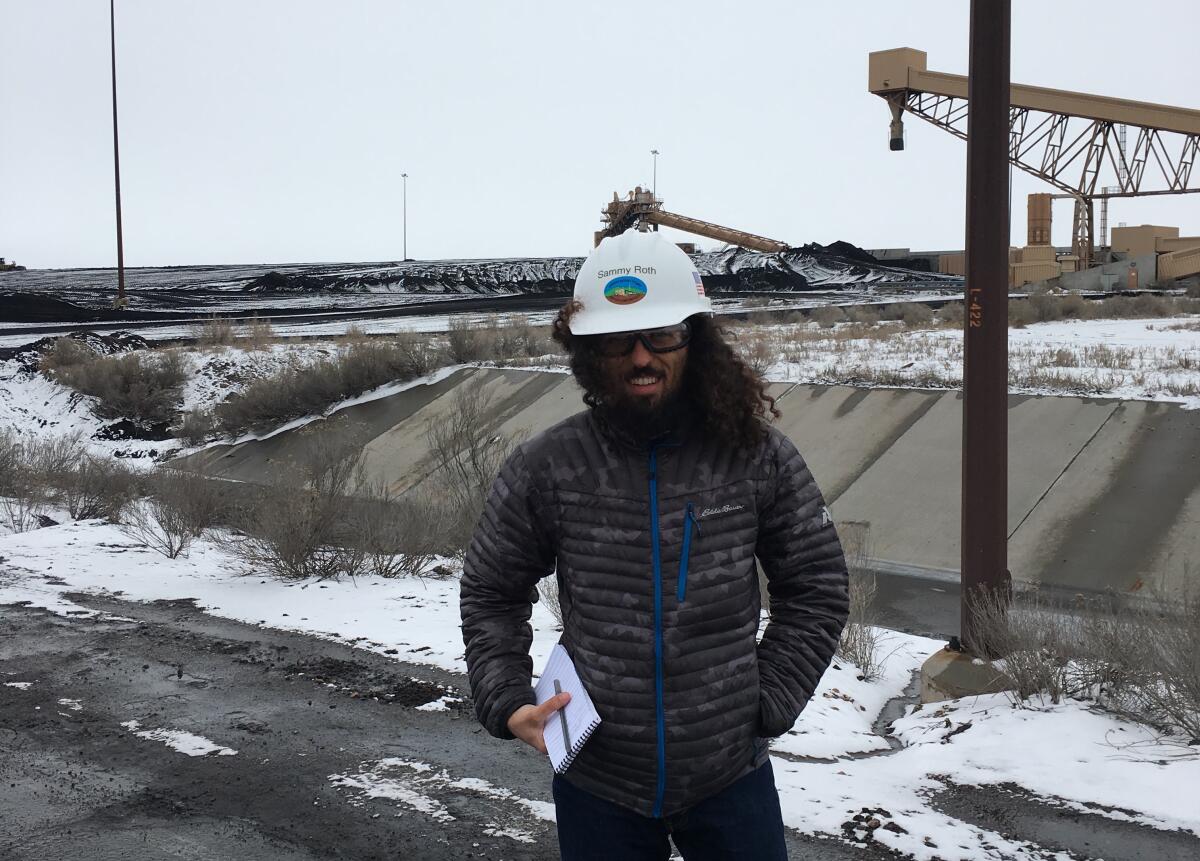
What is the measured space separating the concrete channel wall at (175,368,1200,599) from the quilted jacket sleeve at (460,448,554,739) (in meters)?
8.71

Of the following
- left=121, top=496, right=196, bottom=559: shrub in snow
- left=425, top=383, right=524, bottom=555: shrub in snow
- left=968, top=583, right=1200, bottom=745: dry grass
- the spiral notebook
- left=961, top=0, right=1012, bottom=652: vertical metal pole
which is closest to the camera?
the spiral notebook

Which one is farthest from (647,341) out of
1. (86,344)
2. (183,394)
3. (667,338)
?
(86,344)

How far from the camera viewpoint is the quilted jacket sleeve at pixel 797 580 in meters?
2.67

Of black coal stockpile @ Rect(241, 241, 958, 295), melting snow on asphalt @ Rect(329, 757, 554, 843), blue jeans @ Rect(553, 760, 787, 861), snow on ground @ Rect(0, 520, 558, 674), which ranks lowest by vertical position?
snow on ground @ Rect(0, 520, 558, 674)

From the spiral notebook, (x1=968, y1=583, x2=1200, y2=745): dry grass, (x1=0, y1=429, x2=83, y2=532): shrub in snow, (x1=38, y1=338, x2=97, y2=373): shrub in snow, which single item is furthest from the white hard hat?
(x1=38, y1=338, x2=97, y2=373): shrub in snow

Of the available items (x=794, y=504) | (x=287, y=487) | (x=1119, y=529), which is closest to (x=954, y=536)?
(x=1119, y=529)

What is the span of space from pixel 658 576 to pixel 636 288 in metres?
0.64

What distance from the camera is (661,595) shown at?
2557 mm

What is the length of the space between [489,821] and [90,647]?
4.11 metres

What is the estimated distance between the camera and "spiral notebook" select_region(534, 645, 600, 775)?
8.13 ft

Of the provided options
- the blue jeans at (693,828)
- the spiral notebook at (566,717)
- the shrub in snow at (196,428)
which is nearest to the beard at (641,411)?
the spiral notebook at (566,717)

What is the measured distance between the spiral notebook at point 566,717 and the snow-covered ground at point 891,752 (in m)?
2.61

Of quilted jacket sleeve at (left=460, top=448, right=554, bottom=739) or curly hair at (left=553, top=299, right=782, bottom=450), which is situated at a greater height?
curly hair at (left=553, top=299, right=782, bottom=450)

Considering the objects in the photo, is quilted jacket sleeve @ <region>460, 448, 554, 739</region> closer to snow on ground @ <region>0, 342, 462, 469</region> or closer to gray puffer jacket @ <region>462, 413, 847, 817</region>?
gray puffer jacket @ <region>462, 413, 847, 817</region>
